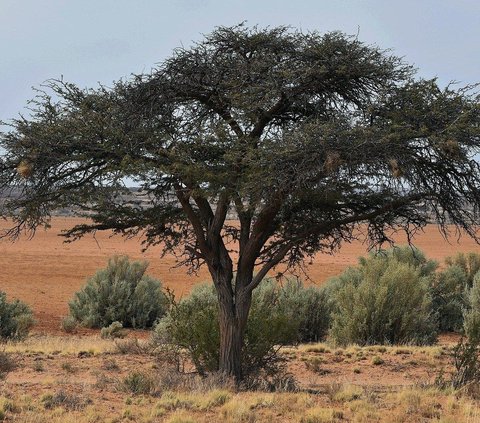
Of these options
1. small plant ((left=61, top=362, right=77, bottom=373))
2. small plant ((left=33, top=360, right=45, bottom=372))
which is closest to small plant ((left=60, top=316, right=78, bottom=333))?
small plant ((left=33, top=360, right=45, bottom=372))

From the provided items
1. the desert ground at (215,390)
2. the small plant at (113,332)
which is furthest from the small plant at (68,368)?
the small plant at (113,332)

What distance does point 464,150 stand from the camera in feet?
38.4

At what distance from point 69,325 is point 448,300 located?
13.6 m

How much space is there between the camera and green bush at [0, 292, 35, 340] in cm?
2438

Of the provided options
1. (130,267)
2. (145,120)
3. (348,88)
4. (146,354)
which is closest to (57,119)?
(145,120)

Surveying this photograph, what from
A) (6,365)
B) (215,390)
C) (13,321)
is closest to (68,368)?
(6,365)

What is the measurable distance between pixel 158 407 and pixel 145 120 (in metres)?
4.86

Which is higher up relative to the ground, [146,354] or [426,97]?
[426,97]

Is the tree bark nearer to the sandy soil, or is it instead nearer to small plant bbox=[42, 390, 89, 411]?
small plant bbox=[42, 390, 89, 411]

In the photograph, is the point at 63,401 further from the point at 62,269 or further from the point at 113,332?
the point at 62,269

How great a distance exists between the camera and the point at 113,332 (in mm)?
26156

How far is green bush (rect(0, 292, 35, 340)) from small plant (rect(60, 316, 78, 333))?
1.49 metres

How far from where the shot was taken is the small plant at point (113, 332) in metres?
25.3

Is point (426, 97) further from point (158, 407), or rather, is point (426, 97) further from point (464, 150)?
point (158, 407)
